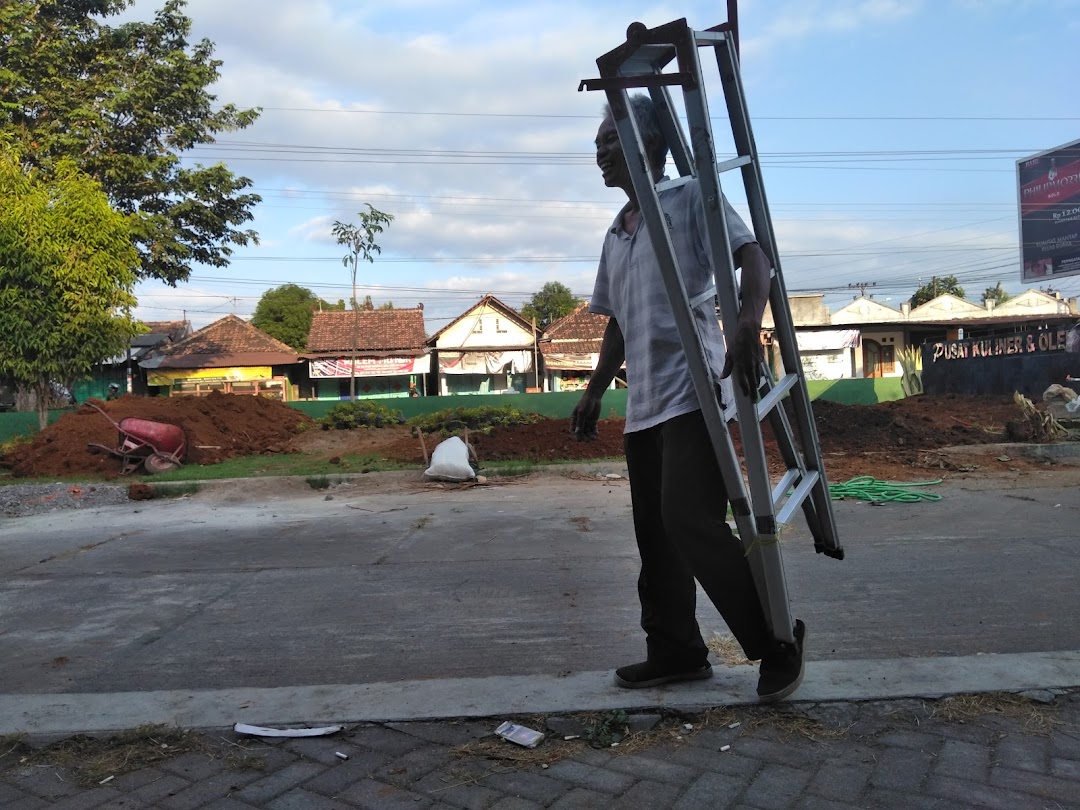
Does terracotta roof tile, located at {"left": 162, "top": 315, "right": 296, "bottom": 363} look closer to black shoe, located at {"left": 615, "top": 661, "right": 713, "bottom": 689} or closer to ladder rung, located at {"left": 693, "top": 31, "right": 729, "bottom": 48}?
black shoe, located at {"left": 615, "top": 661, "right": 713, "bottom": 689}

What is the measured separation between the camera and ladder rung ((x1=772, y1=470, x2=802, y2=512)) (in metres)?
2.56

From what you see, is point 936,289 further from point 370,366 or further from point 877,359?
point 370,366

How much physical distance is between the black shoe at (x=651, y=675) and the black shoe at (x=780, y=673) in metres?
0.28

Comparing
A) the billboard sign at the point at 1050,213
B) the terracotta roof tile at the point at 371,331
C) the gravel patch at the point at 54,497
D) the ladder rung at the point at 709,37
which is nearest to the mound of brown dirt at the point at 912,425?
the billboard sign at the point at 1050,213

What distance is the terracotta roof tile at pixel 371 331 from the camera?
41.2 meters

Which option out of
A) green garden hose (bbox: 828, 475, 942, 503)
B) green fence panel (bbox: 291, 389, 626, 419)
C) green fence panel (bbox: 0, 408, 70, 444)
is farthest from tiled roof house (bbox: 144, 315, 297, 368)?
green garden hose (bbox: 828, 475, 942, 503)

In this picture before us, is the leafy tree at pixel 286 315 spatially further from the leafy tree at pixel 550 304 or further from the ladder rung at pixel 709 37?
the ladder rung at pixel 709 37

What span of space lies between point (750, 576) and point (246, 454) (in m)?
13.7

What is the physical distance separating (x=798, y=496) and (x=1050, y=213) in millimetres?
24489

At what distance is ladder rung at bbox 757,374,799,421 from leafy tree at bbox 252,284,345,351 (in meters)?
63.3

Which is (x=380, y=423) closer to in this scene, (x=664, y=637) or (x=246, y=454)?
(x=246, y=454)

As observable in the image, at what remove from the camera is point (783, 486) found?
2779 mm

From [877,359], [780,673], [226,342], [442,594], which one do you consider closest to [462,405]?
[442,594]

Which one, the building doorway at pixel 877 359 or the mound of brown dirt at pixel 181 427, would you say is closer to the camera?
the mound of brown dirt at pixel 181 427
